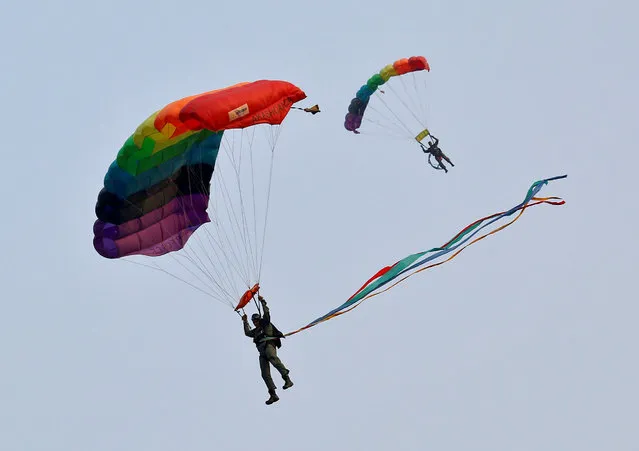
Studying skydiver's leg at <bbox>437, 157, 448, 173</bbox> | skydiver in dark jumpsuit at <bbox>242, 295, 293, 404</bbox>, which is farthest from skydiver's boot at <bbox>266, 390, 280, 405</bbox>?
skydiver's leg at <bbox>437, 157, 448, 173</bbox>

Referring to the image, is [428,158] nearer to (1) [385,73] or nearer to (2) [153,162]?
(1) [385,73]

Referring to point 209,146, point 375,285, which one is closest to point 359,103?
point 209,146

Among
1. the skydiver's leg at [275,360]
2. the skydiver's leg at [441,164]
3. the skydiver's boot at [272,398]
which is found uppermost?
the skydiver's leg at [441,164]

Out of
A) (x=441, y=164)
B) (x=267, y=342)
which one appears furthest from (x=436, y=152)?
(x=267, y=342)

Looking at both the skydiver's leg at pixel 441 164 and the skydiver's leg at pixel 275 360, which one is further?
the skydiver's leg at pixel 441 164

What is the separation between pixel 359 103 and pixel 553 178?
12.2 metres

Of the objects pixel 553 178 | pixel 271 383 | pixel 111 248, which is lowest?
pixel 271 383

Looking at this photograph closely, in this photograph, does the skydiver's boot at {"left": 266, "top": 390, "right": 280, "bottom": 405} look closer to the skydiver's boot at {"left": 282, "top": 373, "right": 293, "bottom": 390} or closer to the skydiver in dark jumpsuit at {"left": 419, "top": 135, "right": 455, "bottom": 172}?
the skydiver's boot at {"left": 282, "top": 373, "right": 293, "bottom": 390}

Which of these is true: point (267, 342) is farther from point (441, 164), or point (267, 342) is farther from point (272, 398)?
point (441, 164)

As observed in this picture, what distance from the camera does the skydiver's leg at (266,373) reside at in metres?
21.7

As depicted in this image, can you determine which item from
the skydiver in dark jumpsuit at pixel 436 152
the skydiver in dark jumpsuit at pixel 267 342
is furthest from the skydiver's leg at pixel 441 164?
the skydiver in dark jumpsuit at pixel 267 342

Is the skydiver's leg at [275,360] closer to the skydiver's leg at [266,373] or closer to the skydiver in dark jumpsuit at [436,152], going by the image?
the skydiver's leg at [266,373]

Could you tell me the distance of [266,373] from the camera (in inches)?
859

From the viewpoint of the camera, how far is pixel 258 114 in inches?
875
